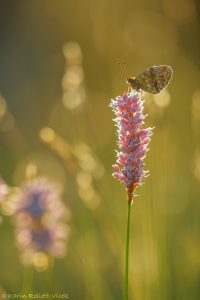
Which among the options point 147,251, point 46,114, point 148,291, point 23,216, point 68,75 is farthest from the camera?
point 46,114

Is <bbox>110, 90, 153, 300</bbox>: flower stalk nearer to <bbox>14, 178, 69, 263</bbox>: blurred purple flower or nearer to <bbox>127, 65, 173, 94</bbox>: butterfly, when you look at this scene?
<bbox>14, 178, 69, 263</bbox>: blurred purple flower

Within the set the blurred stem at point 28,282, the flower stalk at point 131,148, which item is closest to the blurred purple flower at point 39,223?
the flower stalk at point 131,148

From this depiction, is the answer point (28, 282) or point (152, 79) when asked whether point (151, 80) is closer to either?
point (152, 79)

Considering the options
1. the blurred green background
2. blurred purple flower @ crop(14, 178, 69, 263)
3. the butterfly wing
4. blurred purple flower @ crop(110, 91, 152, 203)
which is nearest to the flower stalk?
blurred purple flower @ crop(110, 91, 152, 203)

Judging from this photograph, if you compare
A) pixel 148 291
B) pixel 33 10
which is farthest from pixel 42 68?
pixel 148 291

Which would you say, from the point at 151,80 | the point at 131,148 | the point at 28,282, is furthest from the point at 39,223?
the point at 151,80

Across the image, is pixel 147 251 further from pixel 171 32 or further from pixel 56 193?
pixel 171 32
